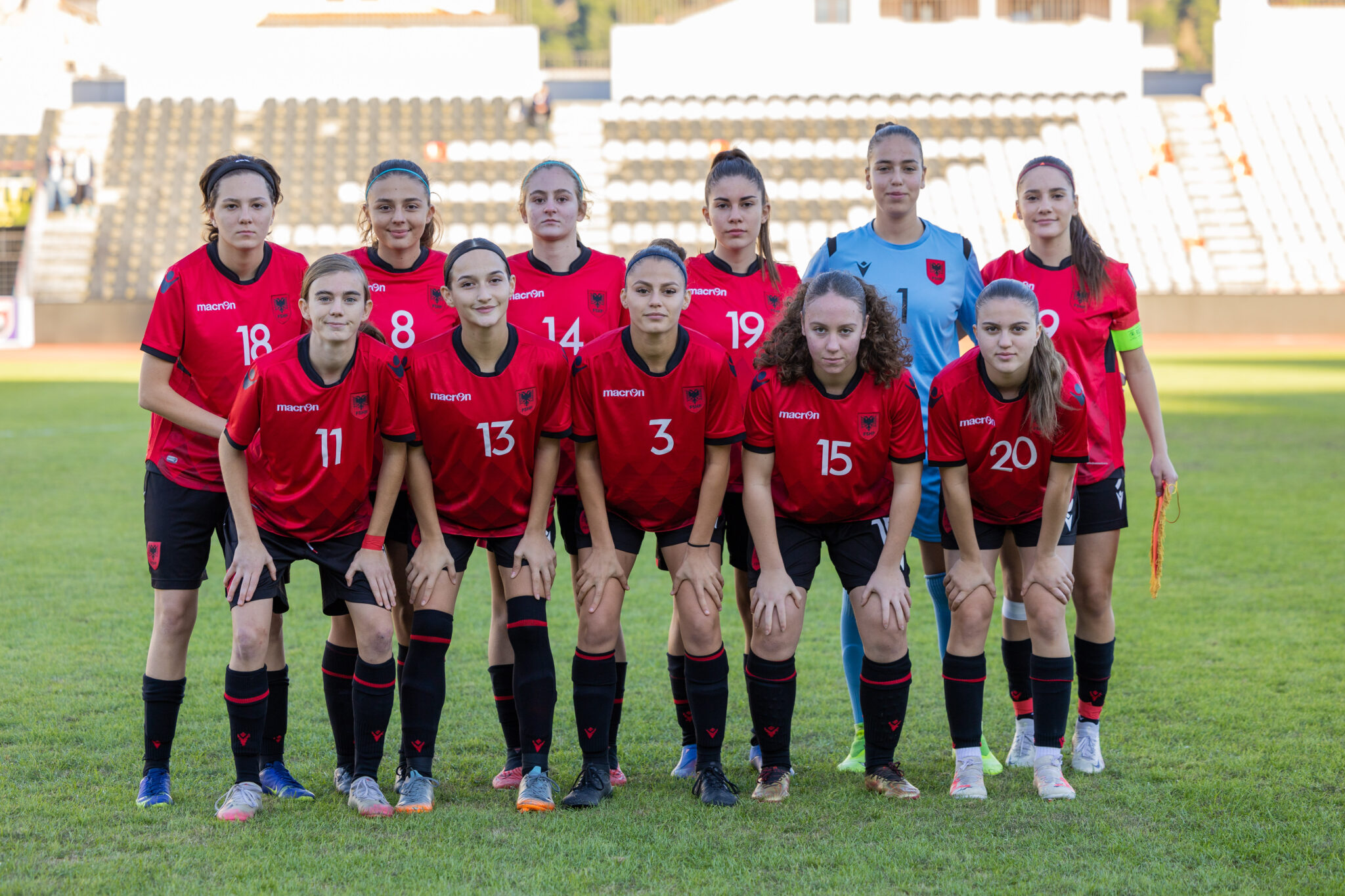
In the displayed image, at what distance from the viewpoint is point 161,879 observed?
312 cm

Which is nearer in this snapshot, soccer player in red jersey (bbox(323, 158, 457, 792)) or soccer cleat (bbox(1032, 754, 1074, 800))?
soccer cleat (bbox(1032, 754, 1074, 800))

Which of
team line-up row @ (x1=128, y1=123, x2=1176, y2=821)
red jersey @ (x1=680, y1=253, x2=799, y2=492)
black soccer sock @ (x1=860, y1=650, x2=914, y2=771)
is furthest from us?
red jersey @ (x1=680, y1=253, x2=799, y2=492)

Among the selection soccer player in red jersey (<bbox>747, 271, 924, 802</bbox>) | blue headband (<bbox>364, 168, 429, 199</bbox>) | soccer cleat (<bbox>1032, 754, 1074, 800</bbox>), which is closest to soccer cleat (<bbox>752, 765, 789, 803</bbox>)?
soccer player in red jersey (<bbox>747, 271, 924, 802</bbox>)

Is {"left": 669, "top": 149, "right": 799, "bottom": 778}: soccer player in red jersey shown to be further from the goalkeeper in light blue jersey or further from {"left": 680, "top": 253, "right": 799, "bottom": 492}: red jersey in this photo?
the goalkeeper in light blue jersey

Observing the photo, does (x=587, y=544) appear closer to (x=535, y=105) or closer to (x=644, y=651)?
(x=644, y=651)

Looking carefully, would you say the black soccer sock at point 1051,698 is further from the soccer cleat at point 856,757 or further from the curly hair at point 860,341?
the curly hair at point 860,341

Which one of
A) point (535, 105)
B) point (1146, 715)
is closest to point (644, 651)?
point (1146, 715)

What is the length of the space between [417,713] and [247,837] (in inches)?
22.2

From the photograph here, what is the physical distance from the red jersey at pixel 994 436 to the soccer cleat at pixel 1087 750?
795 millimetres

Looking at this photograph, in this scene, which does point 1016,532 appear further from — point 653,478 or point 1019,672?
point 653,478

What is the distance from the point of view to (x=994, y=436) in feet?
12.5

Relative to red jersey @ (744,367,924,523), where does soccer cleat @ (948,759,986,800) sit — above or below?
below

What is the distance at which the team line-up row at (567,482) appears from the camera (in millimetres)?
3664

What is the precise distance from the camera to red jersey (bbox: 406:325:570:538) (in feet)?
12.2
